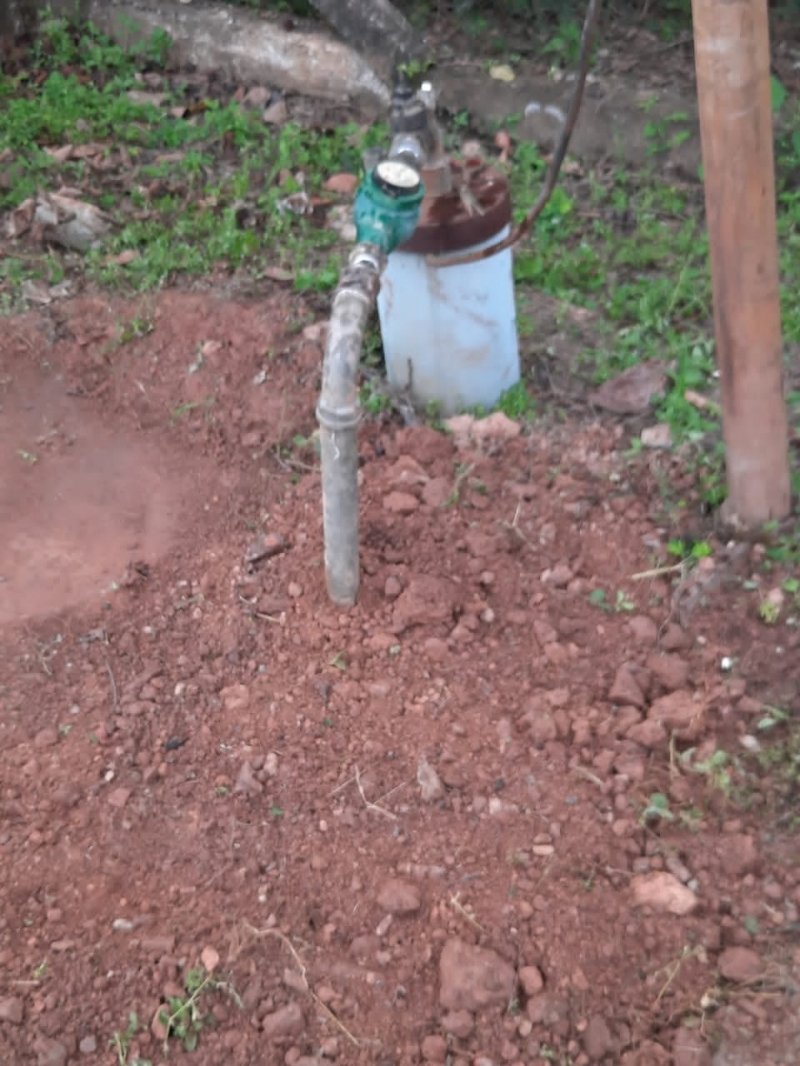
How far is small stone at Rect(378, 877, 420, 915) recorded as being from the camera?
1.73 meters

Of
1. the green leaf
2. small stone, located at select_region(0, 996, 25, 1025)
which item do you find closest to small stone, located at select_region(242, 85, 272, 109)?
the green leaf

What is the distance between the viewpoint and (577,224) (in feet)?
11.0

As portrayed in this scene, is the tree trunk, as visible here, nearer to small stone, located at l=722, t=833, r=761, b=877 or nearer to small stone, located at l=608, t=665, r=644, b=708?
small stone, located at l=608, t=665, r=644, b=708

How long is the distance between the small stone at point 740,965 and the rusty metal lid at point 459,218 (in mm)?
1534

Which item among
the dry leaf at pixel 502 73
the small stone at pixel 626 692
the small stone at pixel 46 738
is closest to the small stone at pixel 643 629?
the small stone at pixel 626 692

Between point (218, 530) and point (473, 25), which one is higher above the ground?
point (473, 25)

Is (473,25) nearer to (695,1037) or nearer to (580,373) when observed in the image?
(580,373)

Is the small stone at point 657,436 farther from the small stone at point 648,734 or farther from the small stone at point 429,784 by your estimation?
the small stone at point 429,784

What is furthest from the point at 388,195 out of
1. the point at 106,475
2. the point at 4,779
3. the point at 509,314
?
the point at 4,779

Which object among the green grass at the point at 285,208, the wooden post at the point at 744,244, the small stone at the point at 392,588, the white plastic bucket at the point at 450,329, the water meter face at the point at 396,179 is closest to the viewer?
the wooden post at the point at 744,244

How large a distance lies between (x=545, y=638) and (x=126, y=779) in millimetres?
836

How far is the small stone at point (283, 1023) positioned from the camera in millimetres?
1604

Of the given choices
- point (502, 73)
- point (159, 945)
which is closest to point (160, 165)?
point (502, 73)

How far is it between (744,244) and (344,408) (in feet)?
2.54
